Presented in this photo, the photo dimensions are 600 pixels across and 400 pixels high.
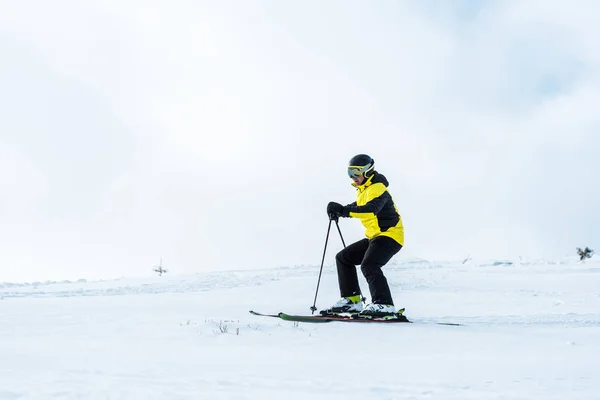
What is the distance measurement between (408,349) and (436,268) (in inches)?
418

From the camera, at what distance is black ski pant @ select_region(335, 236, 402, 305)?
6.71m

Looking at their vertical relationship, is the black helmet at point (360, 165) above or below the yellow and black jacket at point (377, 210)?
above

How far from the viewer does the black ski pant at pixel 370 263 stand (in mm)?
6715

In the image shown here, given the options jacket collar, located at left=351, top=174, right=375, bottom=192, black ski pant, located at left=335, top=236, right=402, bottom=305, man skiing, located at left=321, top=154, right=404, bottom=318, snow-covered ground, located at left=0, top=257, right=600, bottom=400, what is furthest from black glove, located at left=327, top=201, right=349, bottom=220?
snow-covered ground, located at left=0, top=257, right=600, bottom=400

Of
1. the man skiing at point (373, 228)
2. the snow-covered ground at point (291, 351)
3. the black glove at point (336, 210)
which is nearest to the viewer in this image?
the snow-covered ground at point (291, 351)

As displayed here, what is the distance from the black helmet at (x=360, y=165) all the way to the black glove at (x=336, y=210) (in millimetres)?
417

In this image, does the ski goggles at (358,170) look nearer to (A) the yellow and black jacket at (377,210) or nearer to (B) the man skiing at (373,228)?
(B) the man skiing at (373,228)

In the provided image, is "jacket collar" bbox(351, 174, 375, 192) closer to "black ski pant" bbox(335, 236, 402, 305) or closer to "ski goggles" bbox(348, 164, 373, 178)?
"ski goggles" bbox(348, 164, 373, 178)

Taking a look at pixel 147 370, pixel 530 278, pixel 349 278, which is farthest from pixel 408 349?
pixel 530 278

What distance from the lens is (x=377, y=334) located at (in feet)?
17.1

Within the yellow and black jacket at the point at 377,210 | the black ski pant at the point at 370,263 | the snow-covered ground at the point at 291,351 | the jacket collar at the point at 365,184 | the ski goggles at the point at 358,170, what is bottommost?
the snow-covered ground at the point at 291,351

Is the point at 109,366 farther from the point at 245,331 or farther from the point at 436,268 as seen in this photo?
the point at 436,268

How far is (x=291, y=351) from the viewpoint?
4.35 m

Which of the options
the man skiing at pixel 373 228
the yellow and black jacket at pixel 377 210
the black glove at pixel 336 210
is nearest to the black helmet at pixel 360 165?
the man skiing at pixel 373 228
